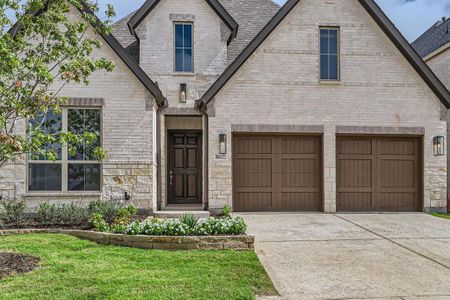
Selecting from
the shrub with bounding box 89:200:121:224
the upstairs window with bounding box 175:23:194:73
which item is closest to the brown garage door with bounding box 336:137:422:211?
the upstairs window with bounding box 175:23:194:73

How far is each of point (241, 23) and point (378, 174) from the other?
689 centimetres

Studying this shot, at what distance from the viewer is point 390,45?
1141cm

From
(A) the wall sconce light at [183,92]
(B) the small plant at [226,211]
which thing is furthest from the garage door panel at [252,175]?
(A) the wall sconce light at [183,92]

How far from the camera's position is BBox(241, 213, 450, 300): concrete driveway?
470 cm

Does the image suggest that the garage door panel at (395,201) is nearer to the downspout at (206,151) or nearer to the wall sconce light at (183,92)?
the downspout at (206,151)

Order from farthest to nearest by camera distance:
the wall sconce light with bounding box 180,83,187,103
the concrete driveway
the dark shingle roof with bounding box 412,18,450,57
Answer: the dark shingle roof with bounding box 412,18,450,57, the wall sconce light with bounding box 180,83,187,103, the concrete driveway

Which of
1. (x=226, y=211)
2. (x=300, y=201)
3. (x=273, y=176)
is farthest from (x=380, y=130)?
(x=226, y=211)

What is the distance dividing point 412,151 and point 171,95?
7326mm

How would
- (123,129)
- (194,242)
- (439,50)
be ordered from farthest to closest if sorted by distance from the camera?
1. (439,50)
2. (123,129)
3. (194,242)

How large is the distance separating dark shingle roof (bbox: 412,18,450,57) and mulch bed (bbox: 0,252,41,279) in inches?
588

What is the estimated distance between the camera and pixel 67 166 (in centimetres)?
1002

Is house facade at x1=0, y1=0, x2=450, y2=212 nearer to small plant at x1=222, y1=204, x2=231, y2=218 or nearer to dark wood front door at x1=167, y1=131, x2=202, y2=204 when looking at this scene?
small plant at x1=222, y1=204, x2=231, y2=218

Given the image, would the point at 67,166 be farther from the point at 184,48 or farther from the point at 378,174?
the point at 378,174

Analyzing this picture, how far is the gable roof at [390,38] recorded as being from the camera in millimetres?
10836
